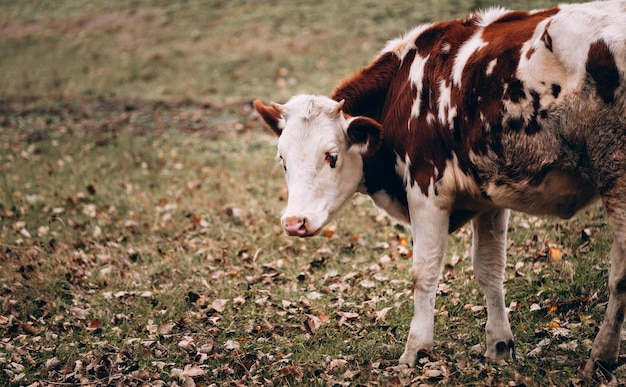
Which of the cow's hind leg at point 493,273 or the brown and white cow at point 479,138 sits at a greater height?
the brown and white cow at point 479,138

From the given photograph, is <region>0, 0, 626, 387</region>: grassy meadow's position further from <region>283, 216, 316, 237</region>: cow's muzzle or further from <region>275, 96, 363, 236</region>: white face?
<region>275, 96, 363, 236</region>: white face

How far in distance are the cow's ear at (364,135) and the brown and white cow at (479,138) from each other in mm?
12

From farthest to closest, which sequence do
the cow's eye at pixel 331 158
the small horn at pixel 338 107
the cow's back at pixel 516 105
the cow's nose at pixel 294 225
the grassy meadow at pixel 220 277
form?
1. the grassy meadow at pixel 220 277
2. the cow's eye at pixel 331 158
3. the small horn at pixel 338 107
4. the cow's nose at pixel 294 225
5. the cow's back at pixel 516 105

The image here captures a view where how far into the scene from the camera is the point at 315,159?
5.32 meters

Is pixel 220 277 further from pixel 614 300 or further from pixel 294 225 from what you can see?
pixel 614 300

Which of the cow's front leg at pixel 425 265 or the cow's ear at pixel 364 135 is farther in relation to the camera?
the cow's ear at pixel 364 135

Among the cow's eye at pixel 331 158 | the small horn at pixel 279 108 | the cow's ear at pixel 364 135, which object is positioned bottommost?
the cow's eye at pixel 331 158

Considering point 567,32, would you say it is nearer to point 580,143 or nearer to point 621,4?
point 621,4

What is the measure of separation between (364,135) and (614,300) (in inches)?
88.2

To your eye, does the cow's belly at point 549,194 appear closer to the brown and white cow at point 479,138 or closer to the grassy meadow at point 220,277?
the brown and white cow at point 479,138

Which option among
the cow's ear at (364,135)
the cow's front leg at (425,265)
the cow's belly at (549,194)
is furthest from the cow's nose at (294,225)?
the cow's belly at (549,194)

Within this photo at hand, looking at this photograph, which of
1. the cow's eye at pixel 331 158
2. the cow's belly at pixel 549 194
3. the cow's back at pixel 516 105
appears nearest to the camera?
the cow's back at pixel 516 105

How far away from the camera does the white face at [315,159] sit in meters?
5.28

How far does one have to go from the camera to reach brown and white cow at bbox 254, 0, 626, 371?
14.0 ft
